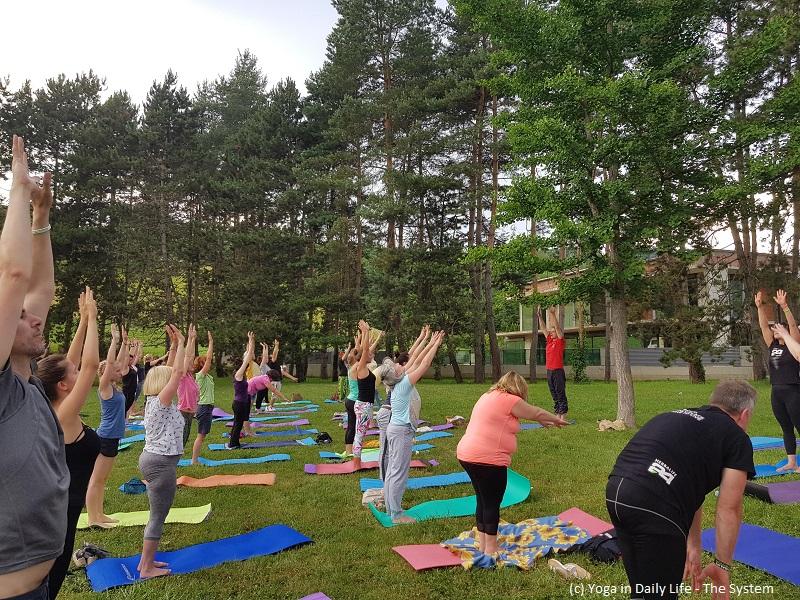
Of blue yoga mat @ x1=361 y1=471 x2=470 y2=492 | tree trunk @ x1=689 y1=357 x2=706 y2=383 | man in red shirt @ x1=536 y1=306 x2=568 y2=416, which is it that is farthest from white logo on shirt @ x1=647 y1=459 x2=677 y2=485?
tree trunk @ x1=689 y1=357 x2=706 y2=383

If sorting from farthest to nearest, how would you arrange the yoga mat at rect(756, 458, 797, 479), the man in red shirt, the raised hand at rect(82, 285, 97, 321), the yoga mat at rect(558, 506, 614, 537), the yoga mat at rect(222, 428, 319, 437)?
the man in red shirt < the yoga mat at rect(222, 428, 319, 437) < the yoga mat at rect(756, 458, 797, 479) < the yoga mat at rect(558, 506, 614, 537) < the raised hand at rect(82, 285, 97, 321)

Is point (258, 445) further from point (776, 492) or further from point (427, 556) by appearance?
point (776, 492)

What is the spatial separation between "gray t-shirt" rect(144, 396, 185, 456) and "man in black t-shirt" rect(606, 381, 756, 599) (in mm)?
3847

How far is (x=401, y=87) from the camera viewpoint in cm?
3058

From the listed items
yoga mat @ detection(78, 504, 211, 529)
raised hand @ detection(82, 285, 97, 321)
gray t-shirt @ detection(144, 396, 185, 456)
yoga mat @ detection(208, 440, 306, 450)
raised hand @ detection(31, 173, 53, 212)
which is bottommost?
yoga mat @ detection(208, 440, 306, 450)

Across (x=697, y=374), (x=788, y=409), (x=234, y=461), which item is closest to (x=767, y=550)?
(x=788, y=409)

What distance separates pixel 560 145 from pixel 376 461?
7.37m

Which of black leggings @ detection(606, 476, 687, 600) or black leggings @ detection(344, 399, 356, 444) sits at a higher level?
black leggings @ detection(606, 476, 687, 600)

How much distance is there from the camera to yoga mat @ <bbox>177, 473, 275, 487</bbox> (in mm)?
8375

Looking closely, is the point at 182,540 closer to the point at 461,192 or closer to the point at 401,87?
the point at 461,192

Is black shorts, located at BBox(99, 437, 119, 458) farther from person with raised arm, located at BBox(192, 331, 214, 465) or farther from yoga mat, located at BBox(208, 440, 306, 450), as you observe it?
yoga mat, located at BBox(208, 440, 306, 450)

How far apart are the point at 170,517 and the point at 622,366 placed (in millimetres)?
9705

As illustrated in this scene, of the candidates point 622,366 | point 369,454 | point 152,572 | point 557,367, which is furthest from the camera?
point 557,367

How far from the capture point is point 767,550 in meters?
5.14
